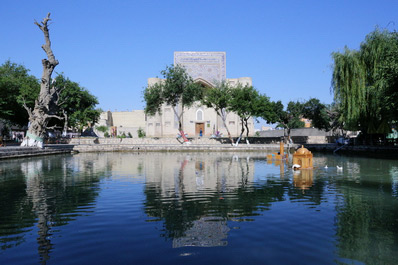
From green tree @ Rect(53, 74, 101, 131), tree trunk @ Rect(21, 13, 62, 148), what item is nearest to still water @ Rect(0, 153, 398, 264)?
tree trunk @ Rect(21, 13, 62, 148)

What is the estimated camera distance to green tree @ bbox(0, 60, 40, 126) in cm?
3367

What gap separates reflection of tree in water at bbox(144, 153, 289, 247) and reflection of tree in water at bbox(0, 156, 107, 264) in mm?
1659

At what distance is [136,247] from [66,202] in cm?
370

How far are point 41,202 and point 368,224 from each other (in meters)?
6.77

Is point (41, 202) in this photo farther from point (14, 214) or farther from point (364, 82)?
point (364, 82)

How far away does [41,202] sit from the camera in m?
7.52

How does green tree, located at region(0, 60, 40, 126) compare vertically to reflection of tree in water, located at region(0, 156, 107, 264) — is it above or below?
above

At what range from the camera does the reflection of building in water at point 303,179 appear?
9.67m

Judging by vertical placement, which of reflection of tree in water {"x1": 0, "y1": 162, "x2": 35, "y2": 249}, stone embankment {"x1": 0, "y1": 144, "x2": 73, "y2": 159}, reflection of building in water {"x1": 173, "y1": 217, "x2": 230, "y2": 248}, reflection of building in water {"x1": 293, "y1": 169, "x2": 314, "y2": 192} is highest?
stone embankment {"x1": 0, "y1": 144, "x2": 73, "y2": 159}

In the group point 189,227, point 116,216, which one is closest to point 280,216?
point 189,227

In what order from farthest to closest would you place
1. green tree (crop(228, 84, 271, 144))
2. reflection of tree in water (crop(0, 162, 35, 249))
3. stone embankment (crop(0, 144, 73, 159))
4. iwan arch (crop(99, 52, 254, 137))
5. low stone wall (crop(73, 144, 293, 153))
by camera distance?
iwan arch (crop(99, 52, 254, 137)), green tree (crop(228, 84, 271, 144)), low stone wall (crop(73, 144, 293, 153)), stone embankment (crop(0, 144, 73, 159)), reflection of tree in water (crop(0, 162, 35, 249))

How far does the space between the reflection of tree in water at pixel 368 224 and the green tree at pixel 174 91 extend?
26.7m

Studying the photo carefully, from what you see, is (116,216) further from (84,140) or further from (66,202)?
(84,140)

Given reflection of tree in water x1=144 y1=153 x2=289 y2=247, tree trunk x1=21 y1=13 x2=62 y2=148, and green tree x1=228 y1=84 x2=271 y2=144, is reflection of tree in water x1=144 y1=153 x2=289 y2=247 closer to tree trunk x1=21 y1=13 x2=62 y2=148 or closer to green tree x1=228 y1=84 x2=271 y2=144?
tree trunk x1=21 y1=13 x2=62 y2=148
